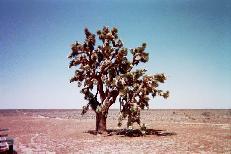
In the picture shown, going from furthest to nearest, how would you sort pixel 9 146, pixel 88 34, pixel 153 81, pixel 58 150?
pixel 88 34
pixel 153 81
pixel 58 150
pixel 9 146

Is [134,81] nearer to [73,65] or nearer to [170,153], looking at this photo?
[73,65]

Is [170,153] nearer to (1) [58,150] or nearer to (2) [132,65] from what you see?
(1) [58,150]

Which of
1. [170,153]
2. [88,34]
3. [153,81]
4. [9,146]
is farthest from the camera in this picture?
[88,34]

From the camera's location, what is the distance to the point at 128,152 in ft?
83.3

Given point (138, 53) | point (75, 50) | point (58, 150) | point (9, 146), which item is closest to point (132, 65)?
point (138, 53)

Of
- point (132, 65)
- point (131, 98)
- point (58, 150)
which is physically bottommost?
point (58, 150)

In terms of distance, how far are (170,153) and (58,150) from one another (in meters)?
9.25

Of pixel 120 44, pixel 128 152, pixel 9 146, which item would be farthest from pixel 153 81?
pixel 9 146

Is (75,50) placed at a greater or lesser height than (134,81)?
greater

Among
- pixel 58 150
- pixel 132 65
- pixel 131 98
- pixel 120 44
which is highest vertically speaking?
pixel 120 44

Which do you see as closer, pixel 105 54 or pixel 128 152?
pixel 128 152

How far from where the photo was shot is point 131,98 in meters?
38.4

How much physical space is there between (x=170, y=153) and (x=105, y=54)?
60.3 feet

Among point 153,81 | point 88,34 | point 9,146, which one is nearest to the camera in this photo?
point 9,146
